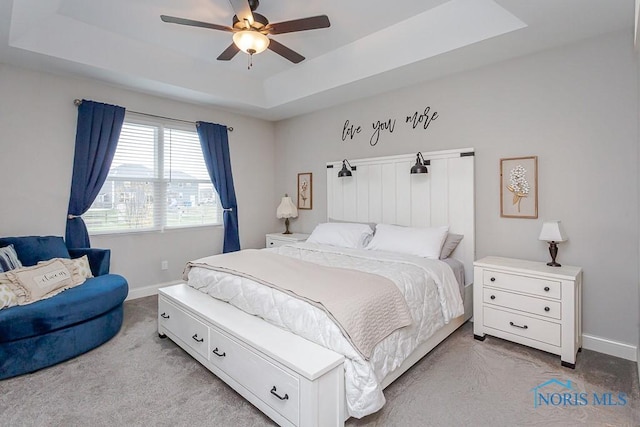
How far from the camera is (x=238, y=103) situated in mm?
4277

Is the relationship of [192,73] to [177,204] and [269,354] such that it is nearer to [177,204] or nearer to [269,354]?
[177,204]

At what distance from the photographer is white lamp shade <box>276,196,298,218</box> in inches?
190

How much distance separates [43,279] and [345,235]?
276 centimetres

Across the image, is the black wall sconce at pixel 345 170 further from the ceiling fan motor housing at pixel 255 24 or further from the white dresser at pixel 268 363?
the white dresser at pixel 268 363

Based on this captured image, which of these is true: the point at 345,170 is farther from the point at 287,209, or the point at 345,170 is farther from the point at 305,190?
the point at 287,209

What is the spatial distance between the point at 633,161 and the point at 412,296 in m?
1.98

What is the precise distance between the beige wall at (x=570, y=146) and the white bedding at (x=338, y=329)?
1.01 metres

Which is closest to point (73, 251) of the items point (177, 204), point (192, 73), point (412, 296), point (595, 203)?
point (177, 204)

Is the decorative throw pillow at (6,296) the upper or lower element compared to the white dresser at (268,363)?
upper

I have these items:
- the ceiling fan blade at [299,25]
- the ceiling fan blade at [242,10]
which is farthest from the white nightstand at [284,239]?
the ceiling fan blade at [242,10]

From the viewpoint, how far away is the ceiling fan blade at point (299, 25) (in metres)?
2.24

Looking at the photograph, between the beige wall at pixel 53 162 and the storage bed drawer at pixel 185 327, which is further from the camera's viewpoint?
the beige wall at pixel 53 162

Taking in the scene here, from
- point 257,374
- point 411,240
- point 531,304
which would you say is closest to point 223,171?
point 411,240

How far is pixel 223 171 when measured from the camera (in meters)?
4.57
